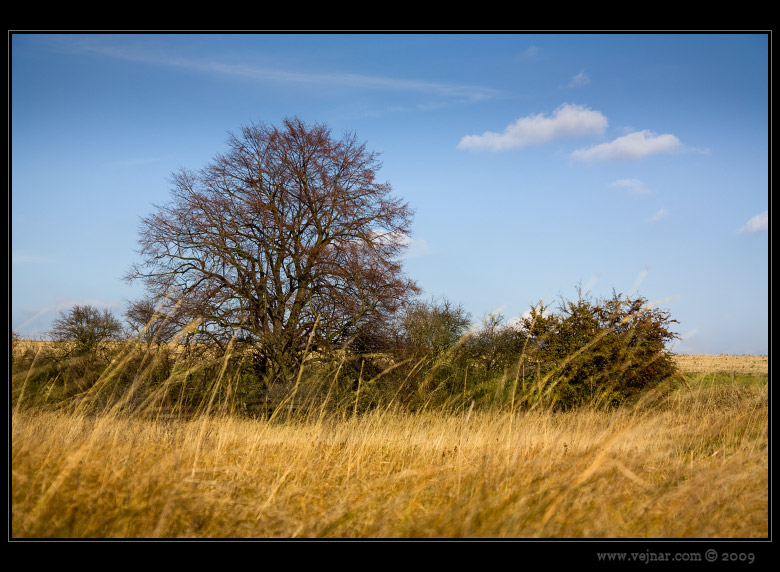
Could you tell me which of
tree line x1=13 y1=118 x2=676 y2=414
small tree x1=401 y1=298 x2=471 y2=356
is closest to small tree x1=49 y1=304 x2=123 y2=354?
tree line x1=13 y1=118 x2=676 y2=414

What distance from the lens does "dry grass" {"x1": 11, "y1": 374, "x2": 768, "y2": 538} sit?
10.5ft

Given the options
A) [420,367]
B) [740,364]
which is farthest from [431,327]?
[740,364]

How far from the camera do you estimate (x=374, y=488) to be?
3973 millimetres

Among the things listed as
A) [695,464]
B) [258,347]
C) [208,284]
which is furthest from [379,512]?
[208,284]

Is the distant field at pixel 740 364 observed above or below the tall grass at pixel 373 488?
above

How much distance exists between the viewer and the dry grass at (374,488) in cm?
321
